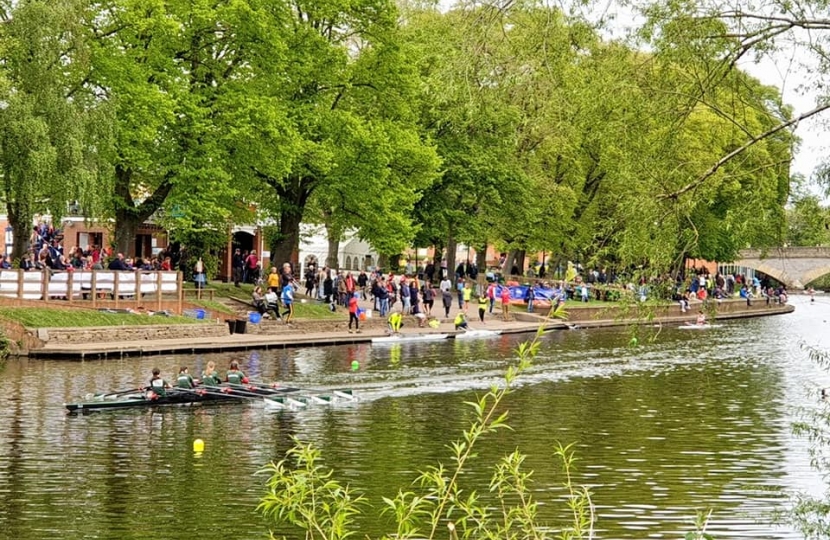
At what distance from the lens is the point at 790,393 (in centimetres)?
3453

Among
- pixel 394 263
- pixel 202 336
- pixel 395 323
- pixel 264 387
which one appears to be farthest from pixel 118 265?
pixel 394 263

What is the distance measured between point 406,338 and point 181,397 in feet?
60.8

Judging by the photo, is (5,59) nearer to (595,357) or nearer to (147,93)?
(147,93)

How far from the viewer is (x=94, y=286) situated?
38.4 metres

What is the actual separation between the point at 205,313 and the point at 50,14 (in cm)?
1129

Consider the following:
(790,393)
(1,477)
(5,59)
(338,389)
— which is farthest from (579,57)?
(5,59)

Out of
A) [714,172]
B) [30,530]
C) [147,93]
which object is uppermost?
[147,93]

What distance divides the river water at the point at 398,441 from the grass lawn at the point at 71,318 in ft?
8.50

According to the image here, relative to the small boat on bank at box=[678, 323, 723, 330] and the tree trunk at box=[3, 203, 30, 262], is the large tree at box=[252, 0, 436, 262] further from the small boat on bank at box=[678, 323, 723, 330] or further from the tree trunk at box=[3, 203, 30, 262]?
the small boat on bank at box=[678, 323, 723, 330]

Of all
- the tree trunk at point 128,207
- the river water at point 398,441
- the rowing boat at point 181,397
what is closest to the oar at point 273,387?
the rowing boat at point 181,397

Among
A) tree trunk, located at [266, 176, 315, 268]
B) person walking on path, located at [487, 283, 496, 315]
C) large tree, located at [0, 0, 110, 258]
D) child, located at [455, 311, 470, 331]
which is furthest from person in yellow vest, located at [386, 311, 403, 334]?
large tree, located at [0, 0, 110, 258]

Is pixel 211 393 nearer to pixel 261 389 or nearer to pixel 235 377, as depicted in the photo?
pixel 235 377

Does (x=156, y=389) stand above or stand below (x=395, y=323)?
below

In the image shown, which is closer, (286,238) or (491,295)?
(286,238)
